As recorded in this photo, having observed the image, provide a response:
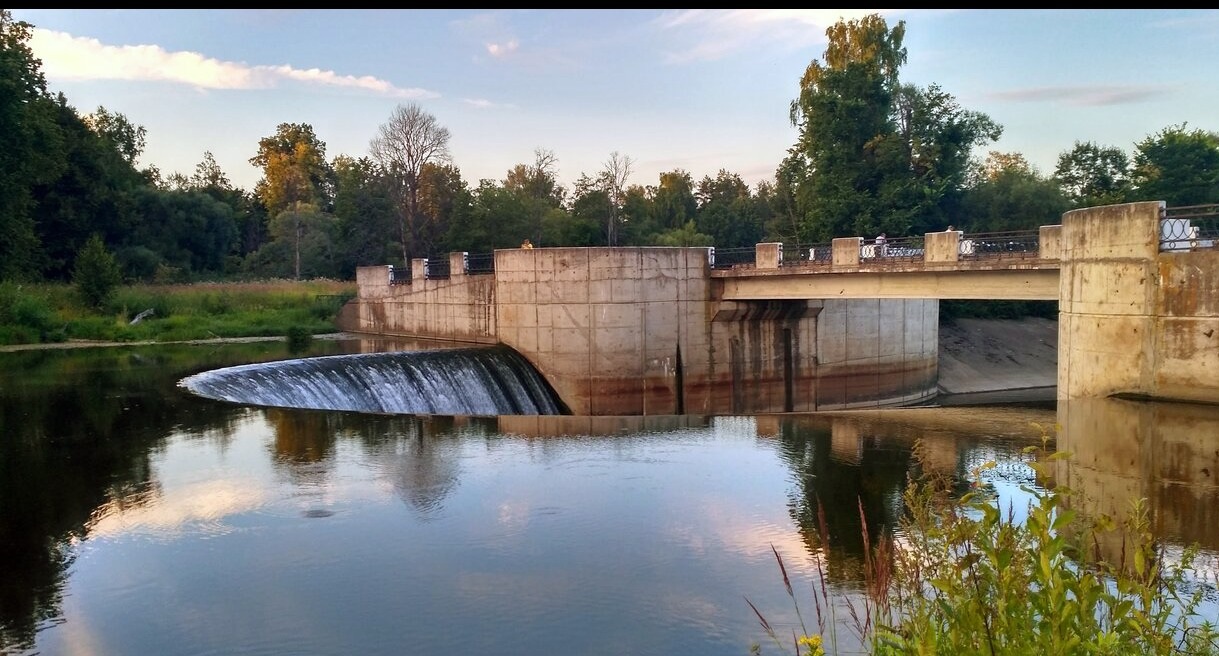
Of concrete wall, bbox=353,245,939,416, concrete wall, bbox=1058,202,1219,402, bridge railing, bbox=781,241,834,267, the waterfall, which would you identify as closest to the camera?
concrete wall, bbox=1058,202,1219,402

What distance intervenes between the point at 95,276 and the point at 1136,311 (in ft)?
126

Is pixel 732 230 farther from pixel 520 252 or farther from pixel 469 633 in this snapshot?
pixel 469 633

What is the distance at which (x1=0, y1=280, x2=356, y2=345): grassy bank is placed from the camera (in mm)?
32375

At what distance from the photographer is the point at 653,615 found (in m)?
8.69

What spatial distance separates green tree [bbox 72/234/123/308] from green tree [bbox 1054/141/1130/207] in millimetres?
52984

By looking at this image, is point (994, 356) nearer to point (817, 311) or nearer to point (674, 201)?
point (817, 311)

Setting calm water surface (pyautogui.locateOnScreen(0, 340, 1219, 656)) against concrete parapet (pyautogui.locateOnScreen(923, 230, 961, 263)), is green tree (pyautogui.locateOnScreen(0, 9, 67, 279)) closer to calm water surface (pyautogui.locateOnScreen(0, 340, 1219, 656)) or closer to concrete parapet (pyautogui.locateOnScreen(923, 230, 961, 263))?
calm water surface (pyautogui.locateOnScreen(0, 340, 1219, 656))

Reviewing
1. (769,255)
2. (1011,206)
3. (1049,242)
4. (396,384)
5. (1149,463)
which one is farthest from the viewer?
(1011,206)

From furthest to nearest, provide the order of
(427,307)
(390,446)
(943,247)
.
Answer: (427,307) → (943,247) → (390,446)

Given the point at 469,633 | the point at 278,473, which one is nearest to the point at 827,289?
the point at 278,473

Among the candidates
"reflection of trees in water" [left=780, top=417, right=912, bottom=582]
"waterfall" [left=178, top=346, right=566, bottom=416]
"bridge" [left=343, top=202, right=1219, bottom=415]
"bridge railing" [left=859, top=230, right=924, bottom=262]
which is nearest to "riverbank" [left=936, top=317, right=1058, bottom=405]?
"bridge" [left=343, top=202, right=1219, bottom=415]

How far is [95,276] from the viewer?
36375 millimetres

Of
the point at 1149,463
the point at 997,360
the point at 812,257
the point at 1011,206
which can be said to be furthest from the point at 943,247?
the point at 1011,206

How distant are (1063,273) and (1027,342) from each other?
25990 millimetres
